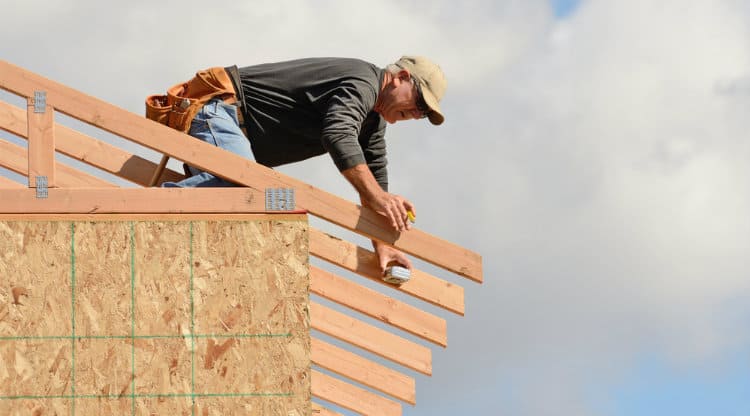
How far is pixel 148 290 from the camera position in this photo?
6.66 metres

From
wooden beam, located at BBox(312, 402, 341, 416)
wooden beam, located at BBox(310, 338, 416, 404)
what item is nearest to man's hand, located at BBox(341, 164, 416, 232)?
wooden beam, located at BBox(310, 338, 416, 404)

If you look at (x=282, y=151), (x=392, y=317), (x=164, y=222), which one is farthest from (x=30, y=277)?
(x=392, y=317)

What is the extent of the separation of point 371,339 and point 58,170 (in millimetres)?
2586

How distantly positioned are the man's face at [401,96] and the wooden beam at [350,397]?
347cm

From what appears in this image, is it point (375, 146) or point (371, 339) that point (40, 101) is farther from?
point (371, 339)

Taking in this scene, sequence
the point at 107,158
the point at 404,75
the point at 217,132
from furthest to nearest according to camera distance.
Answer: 1. the point at 107,158
2. the point at 404,75
3. the point at 217,132

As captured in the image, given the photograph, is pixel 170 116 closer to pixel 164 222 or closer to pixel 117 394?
pixel 164 222

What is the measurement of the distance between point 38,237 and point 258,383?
1.27 metres

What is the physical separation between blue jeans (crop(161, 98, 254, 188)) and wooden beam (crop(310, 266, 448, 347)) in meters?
2.08

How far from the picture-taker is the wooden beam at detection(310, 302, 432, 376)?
A: 9.59m

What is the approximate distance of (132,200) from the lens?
6.78 metres

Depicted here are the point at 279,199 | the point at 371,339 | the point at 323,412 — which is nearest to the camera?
the point at 279,199

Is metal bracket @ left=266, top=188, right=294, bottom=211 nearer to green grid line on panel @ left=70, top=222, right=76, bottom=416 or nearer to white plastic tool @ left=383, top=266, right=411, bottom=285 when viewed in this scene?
green grid line on panel @ left=70, top=222, right=76, bottom=416

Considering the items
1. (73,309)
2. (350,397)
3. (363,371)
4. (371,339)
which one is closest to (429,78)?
(73,309)
